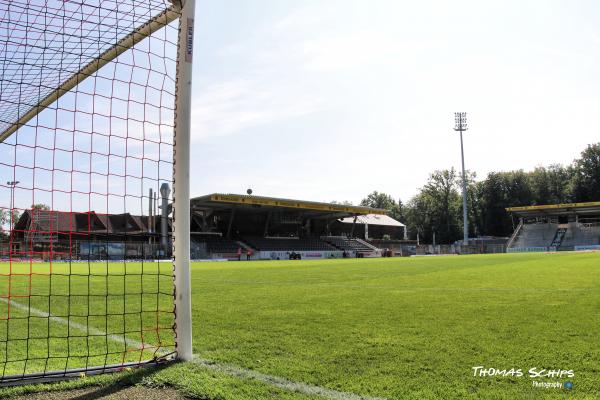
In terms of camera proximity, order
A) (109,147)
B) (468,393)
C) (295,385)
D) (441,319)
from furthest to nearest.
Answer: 1. (441,319)
2. (109,147)
3. (295,385)
4. (468,393)

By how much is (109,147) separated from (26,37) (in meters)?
1.59

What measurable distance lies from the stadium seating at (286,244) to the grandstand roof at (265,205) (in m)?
3.57

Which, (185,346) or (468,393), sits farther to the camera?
(185,346)

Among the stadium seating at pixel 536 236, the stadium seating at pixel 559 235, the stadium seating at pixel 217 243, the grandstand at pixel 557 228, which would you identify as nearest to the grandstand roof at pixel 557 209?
the grandstand at pixel 557 228

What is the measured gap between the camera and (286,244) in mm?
54438

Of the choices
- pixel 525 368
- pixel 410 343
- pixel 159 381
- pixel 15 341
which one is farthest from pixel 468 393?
pixel 15 341

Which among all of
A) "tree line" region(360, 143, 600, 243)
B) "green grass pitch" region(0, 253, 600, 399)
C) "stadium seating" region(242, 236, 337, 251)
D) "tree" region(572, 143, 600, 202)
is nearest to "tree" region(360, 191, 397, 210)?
"tree line" region(360, 143, 600, 243)

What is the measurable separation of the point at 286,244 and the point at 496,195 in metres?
47.6

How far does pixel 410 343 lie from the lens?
14.3 feet

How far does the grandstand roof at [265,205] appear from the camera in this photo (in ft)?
149

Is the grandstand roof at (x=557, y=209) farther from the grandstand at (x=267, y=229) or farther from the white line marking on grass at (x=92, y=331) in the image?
the white line marking on grass at (x=92, y=331)

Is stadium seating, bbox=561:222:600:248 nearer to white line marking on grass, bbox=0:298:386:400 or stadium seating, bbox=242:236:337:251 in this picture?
stadium seating, bbox=242:236:337:251

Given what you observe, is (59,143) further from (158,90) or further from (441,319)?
(441,319)

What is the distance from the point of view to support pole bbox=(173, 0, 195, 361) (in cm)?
386
